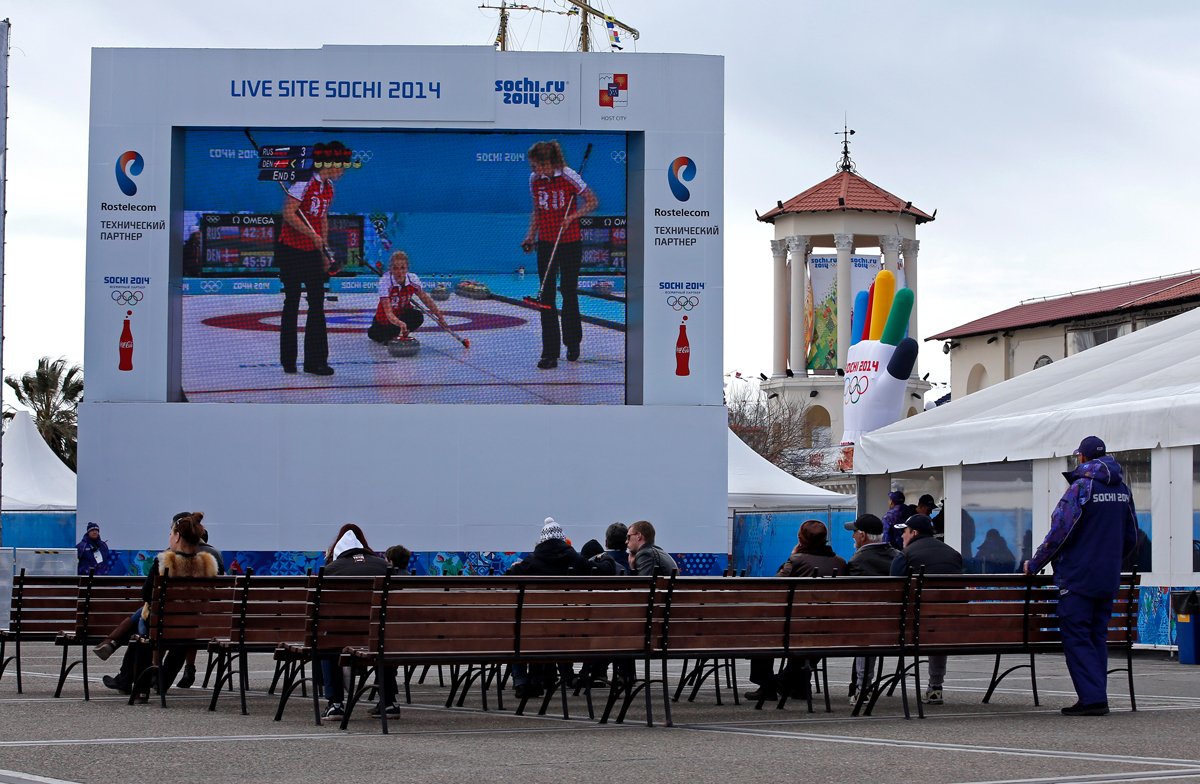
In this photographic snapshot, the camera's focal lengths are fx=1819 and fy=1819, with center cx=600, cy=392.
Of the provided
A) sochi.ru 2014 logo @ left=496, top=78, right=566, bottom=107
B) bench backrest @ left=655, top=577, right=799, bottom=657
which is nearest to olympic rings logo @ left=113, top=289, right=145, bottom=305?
sochi.ru 2014 logo @ left=496, top=78, right=566, bottom=107

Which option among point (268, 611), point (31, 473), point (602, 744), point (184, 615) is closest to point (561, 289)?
point (184, 615)

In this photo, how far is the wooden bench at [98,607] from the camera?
12.3m

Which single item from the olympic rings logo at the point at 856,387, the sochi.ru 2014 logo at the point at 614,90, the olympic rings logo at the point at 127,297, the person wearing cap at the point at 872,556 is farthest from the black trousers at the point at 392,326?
the olympic rings logo at the point at 856,387

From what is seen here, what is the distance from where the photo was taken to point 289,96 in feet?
85.1

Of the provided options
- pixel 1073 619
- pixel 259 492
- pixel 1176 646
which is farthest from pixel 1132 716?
pixel 259 492

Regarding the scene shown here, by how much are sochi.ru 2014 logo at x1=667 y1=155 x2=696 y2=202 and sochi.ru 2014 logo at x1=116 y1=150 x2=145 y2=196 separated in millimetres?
7604

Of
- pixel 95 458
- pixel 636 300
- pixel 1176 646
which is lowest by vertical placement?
pixel 1176 646

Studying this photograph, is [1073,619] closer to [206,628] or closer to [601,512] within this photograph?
[206,628]

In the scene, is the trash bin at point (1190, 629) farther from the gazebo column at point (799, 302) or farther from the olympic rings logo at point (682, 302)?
the gazebo column at point (799, 302)

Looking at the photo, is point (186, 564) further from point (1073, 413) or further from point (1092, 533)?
point (1073, 413)

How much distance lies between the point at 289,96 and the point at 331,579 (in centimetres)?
1708

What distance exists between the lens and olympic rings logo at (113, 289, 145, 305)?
85.6 ft

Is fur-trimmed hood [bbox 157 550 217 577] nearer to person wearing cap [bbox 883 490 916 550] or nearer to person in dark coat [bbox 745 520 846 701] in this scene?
person in dark coat [bbox 745 520 846 701]

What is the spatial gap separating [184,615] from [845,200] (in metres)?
73.6
